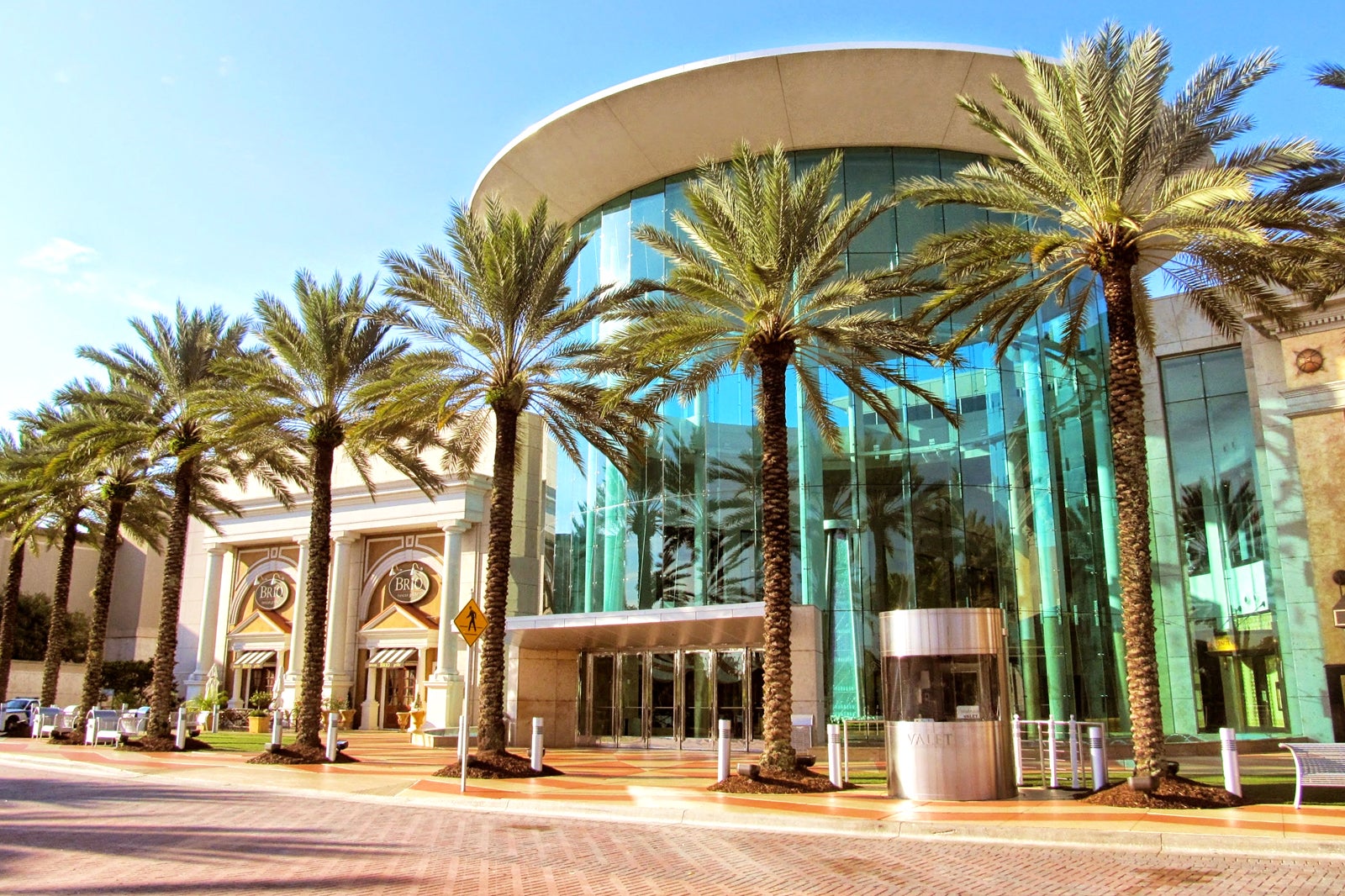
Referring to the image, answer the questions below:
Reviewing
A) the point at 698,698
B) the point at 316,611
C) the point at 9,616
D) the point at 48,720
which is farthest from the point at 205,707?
the point at 698,698

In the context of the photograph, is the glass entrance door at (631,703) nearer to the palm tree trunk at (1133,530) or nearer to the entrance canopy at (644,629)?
the entrance canopy at (644,629)

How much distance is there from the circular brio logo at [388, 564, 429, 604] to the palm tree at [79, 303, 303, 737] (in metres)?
11.6

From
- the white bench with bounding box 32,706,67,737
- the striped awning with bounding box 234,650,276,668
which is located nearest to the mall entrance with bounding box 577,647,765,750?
the white bench with bounding box 32,706,67,737

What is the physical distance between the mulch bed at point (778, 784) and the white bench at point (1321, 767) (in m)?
6.67

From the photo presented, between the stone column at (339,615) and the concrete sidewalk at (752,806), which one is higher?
the stone column at (339,615)

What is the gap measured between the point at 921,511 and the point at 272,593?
3040 cm

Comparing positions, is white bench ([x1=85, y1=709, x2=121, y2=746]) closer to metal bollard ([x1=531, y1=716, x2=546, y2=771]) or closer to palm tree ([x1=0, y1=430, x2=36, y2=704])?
palm tree ([x1=0, y1=430, x2=36, y2=704])

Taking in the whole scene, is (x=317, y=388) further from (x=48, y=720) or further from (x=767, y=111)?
(x=48, y=720)

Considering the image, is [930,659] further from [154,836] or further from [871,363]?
[154,836]

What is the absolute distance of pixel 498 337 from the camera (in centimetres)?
2230

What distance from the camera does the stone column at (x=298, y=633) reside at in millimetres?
40562

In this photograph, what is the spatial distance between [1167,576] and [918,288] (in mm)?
17200

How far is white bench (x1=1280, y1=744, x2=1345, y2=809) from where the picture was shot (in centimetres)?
1378

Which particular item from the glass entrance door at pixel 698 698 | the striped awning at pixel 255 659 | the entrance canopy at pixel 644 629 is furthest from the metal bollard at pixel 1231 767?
the striped awning at pixel 255 659
